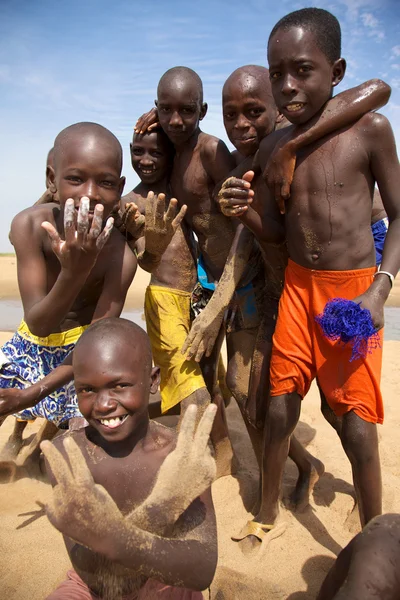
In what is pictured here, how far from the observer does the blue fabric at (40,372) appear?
2793 millimetres

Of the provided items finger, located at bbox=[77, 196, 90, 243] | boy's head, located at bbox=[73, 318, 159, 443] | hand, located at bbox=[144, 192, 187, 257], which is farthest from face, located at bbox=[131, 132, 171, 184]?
boy's head, located at bbox=[73, 318, 159, 443]

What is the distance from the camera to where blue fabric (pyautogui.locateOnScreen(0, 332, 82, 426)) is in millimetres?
2793

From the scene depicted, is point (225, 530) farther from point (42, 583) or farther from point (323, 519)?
point (42, 583)

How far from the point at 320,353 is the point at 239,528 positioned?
1.04m

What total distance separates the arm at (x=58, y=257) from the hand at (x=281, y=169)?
0.78m

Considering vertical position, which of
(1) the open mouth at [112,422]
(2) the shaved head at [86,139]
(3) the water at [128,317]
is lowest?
(3) the water at [128,317]

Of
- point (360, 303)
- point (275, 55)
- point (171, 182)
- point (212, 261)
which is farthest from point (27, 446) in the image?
point (275, 55)

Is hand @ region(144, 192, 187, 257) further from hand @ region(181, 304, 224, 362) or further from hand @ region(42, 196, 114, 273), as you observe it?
hand @ region(42, 196, 114, 273)

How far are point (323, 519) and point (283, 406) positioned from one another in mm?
781

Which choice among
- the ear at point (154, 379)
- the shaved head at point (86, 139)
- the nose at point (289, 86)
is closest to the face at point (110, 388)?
the ear at point (154, 379)

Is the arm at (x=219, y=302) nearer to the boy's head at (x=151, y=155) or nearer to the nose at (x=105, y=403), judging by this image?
the boy's head at (x=151, y=155)

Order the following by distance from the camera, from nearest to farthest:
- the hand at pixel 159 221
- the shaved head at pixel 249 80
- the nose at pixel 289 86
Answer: the nose at pixel 289 86, the hand at pixel 159 221, the shaved head at pixel 249 80

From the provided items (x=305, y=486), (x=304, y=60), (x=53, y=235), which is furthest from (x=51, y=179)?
(x=305, y=486)

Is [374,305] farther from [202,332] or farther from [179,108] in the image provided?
[179,108]
